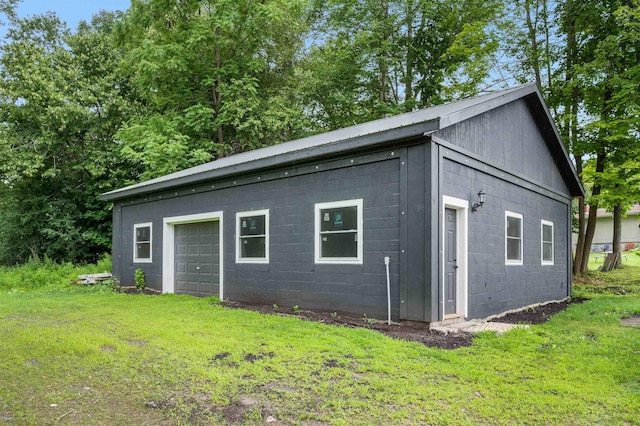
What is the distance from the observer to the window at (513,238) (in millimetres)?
8289

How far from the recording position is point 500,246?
7.97 m

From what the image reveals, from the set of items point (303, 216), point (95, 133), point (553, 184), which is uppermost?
point (95, 133)

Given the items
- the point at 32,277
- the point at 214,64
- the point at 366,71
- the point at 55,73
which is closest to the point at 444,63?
the point at 366,71

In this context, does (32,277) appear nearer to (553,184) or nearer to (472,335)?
(472,335)

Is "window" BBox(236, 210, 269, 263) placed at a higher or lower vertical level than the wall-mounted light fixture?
lower

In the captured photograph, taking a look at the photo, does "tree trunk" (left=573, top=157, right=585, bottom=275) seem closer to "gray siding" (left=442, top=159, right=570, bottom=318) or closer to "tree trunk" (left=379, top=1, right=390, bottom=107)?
"gray siding" (left=442, top=159, right=570, bottom=318)

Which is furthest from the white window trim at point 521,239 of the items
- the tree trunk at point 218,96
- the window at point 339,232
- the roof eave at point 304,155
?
the tree trunk at point 218,96

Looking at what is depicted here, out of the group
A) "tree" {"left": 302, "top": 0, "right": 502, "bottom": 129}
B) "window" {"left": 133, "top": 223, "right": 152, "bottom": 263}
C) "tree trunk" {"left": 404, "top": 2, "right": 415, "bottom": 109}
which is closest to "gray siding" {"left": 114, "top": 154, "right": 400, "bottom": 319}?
"window" {"left": 133, "top": 223, "right": 152, "bottom": 263}

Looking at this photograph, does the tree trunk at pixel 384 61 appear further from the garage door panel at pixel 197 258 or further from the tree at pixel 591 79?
the garage door panel at pixel 197 258

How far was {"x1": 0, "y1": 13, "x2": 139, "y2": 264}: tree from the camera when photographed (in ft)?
53.7

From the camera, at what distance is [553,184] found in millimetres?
10805

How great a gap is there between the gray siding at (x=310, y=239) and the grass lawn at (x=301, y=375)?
0.93m

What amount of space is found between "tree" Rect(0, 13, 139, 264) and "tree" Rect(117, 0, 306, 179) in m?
1.22

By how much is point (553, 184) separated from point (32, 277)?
14.9 m
